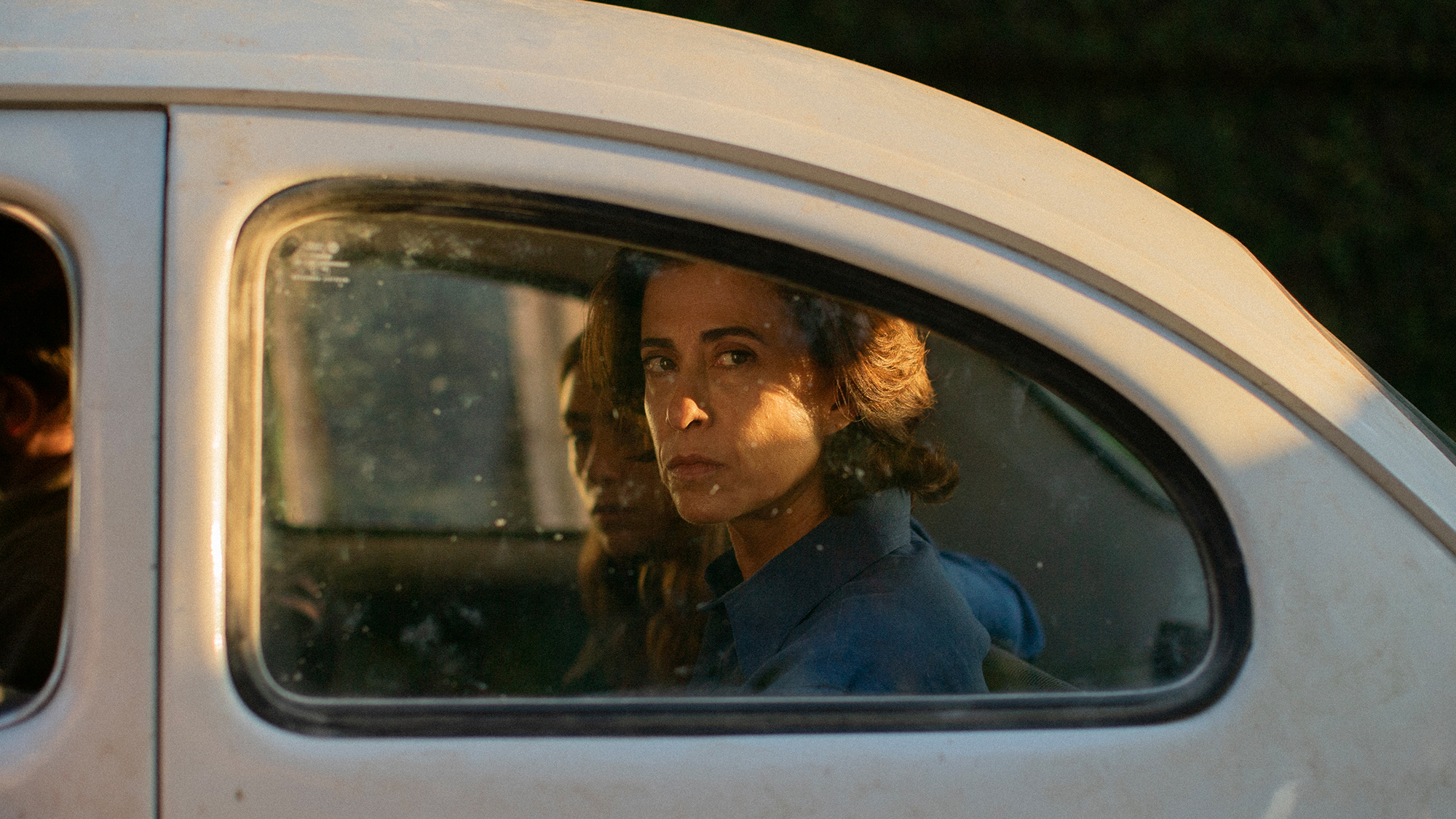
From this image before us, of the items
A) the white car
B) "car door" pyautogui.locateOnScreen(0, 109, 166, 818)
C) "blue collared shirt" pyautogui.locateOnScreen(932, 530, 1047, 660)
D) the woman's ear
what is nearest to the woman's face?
the white car

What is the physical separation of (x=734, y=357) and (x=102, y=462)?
26.2 inches

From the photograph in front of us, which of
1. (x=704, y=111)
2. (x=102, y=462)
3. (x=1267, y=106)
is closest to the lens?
(x=102, y=462)

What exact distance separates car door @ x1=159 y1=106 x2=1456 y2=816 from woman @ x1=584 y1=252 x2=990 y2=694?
0.05 metres

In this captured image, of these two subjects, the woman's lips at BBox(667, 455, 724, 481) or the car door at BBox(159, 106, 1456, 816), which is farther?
the woman's lips at BBox(667, 455, 724, 481)

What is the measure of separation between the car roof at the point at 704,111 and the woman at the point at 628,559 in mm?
346

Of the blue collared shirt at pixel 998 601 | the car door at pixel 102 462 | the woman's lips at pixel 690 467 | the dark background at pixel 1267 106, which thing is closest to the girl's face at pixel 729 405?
the woman's lips at pixel 690 467

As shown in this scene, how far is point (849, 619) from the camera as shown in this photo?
1.24 meters

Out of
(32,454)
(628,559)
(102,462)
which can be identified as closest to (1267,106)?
(628,559)

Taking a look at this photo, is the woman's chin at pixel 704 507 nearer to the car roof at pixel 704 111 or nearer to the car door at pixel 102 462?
the car roof at pixel 704 111

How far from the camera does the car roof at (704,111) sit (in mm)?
1090

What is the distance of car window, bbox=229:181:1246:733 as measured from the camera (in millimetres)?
1103

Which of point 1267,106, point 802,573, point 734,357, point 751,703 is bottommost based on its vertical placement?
point 751,703

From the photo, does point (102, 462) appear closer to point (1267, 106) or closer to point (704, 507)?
point (704, 507)

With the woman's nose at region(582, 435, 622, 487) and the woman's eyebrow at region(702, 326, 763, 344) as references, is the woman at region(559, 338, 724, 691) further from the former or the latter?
the woman's eyebrow at region(702, 326, 763, 344)
